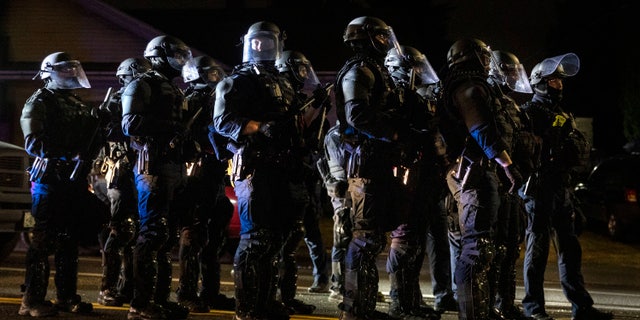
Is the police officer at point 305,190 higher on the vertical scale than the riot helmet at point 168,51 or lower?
lower

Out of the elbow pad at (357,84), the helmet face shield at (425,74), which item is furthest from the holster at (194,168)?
the helmet face shield at (425,74)

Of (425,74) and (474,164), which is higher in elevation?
(425,74)

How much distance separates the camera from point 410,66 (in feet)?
26.7

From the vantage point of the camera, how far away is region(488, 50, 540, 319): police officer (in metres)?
7.21

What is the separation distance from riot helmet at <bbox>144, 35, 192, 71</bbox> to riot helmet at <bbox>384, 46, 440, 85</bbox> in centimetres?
191

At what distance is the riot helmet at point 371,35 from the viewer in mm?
6945

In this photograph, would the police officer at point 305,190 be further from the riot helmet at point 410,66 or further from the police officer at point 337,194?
the riot helmet at point 410,66

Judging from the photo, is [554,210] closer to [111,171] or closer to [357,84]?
[357,84]

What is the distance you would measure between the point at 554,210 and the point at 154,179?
3563 mm

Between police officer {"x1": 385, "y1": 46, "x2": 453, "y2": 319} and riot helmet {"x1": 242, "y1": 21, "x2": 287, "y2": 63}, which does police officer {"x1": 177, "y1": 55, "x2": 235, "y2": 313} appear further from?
police officer {"x1": 385, "y1": 46, "x2": 453, "y2": 319}

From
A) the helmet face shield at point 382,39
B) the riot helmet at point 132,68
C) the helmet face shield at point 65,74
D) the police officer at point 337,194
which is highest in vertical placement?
the riot helmet at point 132,68

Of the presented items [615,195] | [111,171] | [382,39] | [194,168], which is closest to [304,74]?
[194,168]

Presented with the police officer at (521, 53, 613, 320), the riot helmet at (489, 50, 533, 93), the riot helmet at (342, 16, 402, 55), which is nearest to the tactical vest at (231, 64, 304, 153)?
the riot helmet at (342, 16, 402, 55)

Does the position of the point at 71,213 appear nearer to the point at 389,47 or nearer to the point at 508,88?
the point at 389,47
